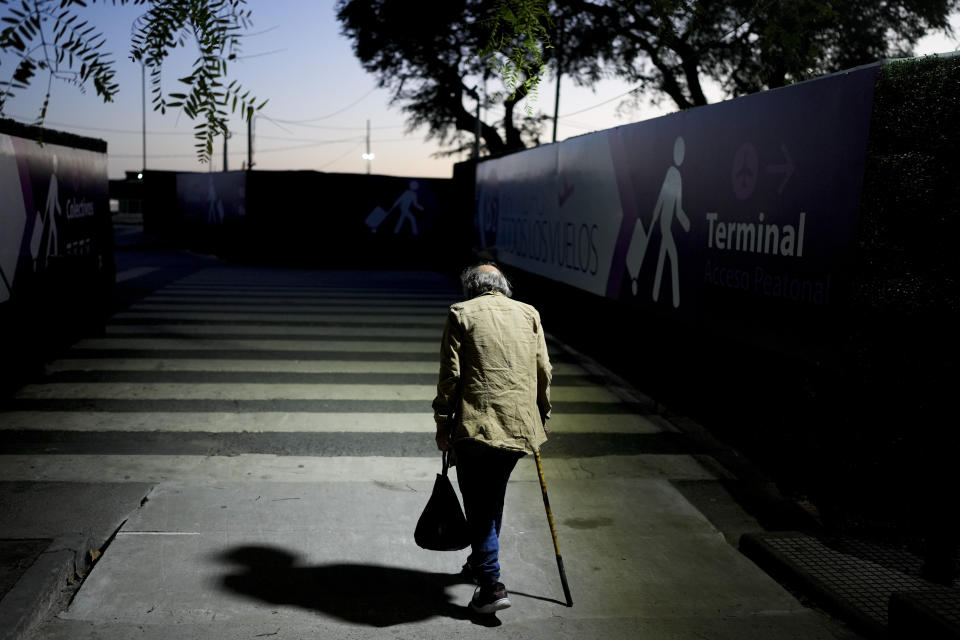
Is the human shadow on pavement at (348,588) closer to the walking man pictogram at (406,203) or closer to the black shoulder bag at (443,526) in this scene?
the black shoulder bag at (443,526)

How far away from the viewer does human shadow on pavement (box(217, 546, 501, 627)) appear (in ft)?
13.3

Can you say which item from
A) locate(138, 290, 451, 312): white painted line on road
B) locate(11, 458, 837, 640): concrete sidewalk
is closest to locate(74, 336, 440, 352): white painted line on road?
locate(138, 290, 451, 312): white painted line on road

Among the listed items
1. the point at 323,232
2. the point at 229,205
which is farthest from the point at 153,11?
the point at 229,205

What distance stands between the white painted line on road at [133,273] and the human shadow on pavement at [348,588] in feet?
52.2

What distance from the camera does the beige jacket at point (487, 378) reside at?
390 centimetres

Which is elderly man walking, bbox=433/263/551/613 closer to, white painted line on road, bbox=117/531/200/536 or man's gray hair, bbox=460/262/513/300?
man's gray hair, bbox=460/262/513/300

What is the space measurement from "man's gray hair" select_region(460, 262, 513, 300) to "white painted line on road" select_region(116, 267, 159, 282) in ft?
54.2

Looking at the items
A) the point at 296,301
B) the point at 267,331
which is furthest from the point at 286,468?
the point at 296,301

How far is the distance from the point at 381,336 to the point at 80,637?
8.61 meters

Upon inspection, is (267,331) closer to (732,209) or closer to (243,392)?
(243,392)

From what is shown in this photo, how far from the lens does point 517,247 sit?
14234 mm

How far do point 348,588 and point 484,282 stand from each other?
1703 mm

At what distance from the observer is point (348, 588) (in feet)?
14.1

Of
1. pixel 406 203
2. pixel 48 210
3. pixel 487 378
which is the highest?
pixel 406 203
